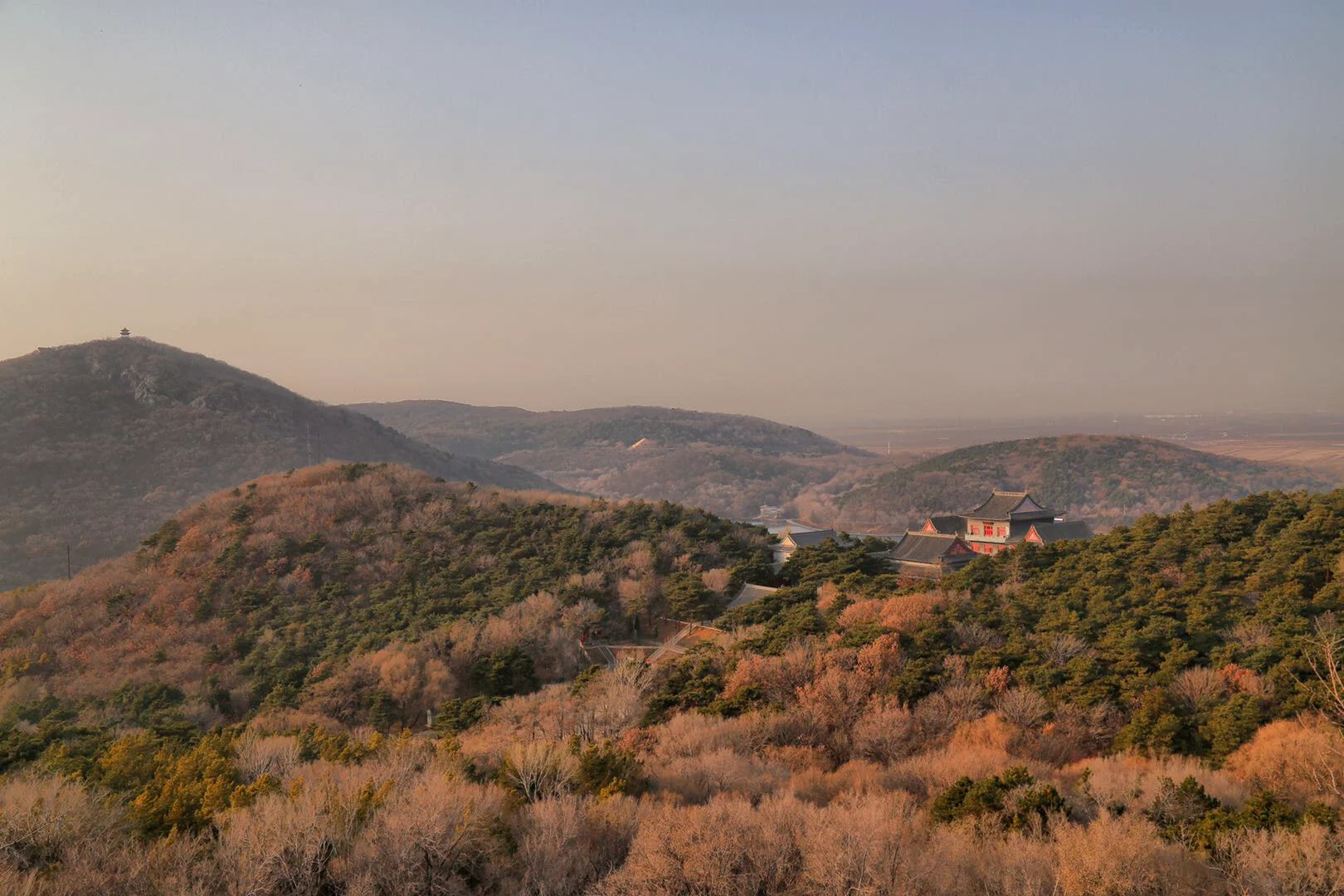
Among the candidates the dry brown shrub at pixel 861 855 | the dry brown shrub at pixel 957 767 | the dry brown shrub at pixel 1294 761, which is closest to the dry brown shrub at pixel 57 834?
the dry brown shrub at pixel 861 855

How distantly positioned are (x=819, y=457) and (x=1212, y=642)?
512 feet

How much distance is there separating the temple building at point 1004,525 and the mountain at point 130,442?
54.2m

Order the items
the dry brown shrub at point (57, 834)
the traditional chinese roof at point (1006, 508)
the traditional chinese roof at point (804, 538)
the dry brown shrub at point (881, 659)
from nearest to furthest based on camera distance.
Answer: the dry brown shrub at point (57, 834) < the dry brown shrub at point (881, 659) < the traditional chinese roof at point (1006, 508) < the traditional chinese roof at point (804, 538)

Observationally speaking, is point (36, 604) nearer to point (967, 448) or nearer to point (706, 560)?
point (706, 560)

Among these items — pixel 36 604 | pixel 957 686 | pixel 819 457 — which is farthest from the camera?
pixel 819 457

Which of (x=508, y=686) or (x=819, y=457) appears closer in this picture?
(x=508, y=686)

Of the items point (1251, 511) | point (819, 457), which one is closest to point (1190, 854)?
→ point (1251, 511)

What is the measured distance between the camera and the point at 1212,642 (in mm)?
19266

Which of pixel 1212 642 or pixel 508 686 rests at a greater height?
pixel 1212 642

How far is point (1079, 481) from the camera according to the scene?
95812mm

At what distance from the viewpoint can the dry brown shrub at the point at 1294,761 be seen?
1221cm

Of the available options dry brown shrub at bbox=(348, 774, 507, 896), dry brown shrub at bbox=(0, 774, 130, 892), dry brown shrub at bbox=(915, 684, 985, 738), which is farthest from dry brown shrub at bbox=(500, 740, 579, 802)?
dry brown shrub at bbox=(915, 684, 985, 738)

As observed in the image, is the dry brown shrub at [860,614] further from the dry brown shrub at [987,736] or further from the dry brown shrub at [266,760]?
the dry brown shrub at [266,760]

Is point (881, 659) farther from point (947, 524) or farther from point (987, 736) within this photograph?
point (947, 524)
